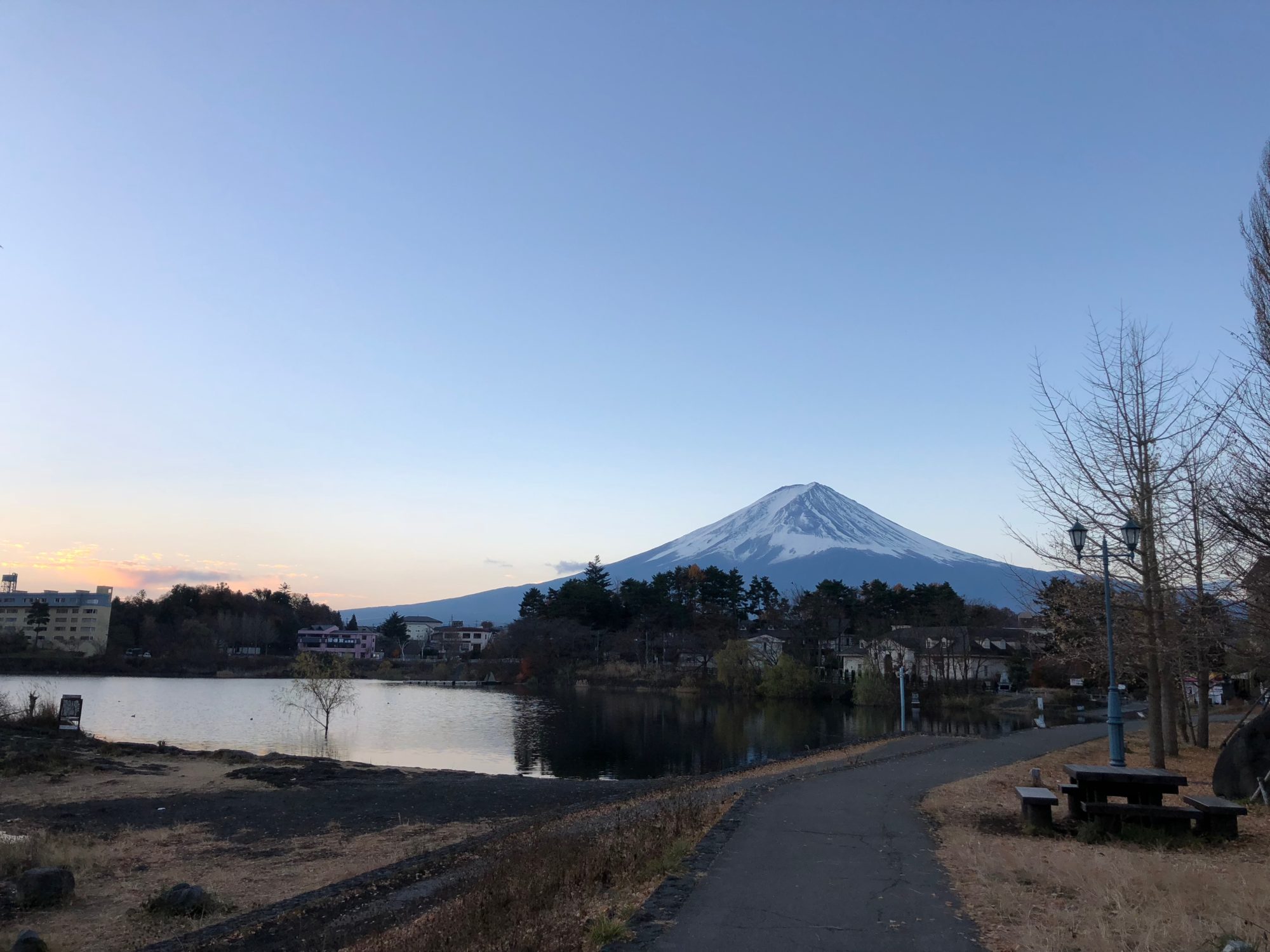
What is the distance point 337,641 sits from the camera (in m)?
130

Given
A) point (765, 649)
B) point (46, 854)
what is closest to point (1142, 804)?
point (46, 854)

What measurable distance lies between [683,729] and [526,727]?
796 centimetres

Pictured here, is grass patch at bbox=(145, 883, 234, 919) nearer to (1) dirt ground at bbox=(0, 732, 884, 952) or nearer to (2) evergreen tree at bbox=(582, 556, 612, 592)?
(1) dirt ground at bbox=(0, 732, 884, 952)

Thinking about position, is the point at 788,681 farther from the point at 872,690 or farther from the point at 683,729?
the point at 683,729

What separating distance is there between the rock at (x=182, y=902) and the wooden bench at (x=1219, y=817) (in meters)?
11.9

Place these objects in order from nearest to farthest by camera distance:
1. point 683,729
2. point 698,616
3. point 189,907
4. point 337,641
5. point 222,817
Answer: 1. point 189,907
2. point 222,817
3. point 683,729
4. point 698,616
5. point 337,641

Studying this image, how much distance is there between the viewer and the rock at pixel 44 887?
35.3 feet

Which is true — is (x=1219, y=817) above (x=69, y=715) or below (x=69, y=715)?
above

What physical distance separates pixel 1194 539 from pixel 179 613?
121 meters

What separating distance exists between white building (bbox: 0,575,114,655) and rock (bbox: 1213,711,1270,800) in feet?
354

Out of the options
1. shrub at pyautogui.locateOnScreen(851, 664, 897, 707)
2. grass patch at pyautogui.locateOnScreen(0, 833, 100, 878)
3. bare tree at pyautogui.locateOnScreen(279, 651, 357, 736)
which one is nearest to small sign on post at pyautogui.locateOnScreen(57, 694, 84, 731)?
bare tree at pyautogui.locateOnScreen(279, 651, 357, 736)

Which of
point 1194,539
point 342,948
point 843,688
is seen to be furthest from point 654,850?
point 843,688

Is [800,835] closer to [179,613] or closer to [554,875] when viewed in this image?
[554,875]

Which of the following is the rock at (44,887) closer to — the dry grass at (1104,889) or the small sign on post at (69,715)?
the dry grass at (1104,889)
